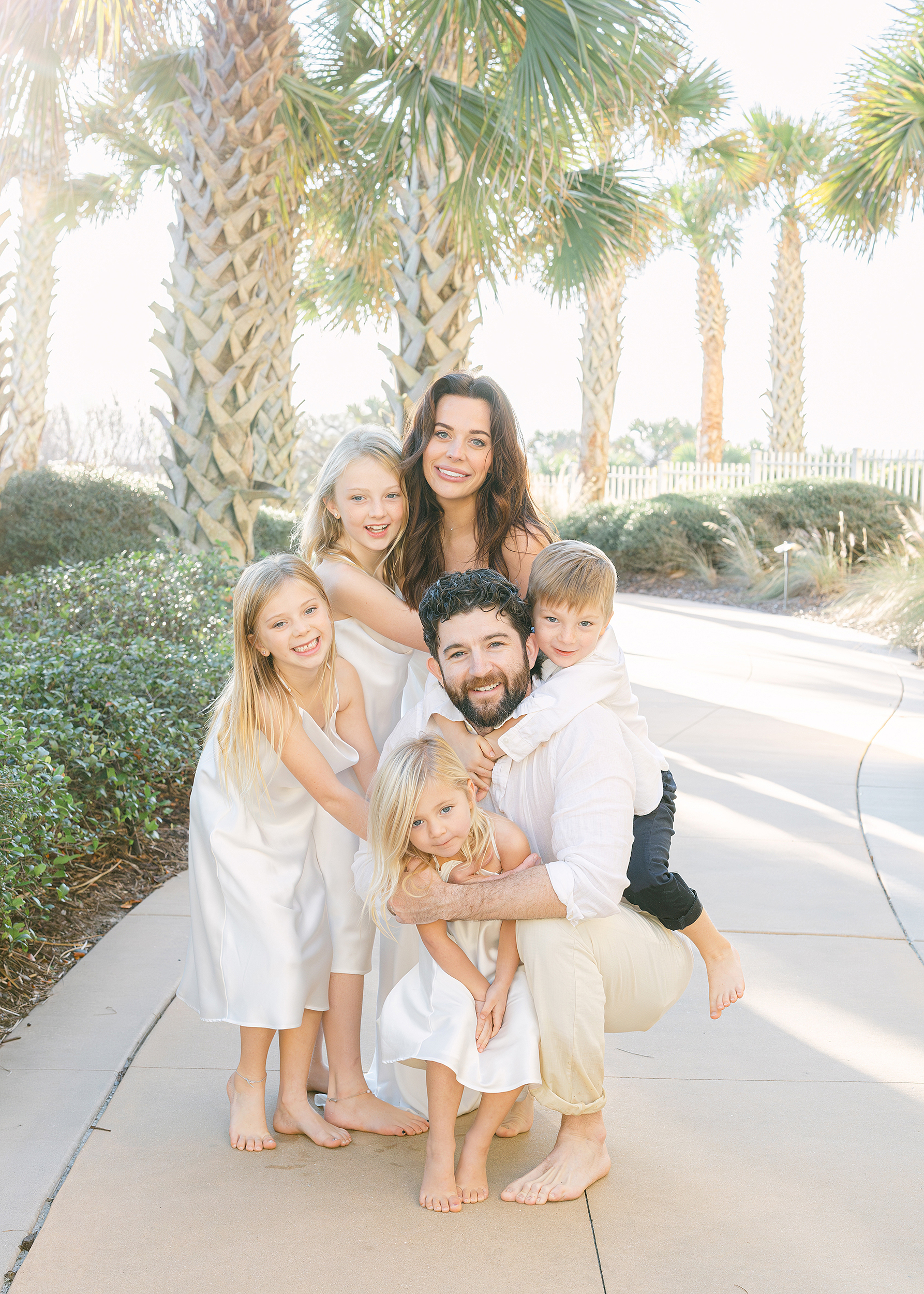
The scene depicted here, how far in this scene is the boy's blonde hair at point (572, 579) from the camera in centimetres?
246

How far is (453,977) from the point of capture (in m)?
2.35

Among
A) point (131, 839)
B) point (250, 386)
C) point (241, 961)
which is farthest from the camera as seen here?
point (250, 386)

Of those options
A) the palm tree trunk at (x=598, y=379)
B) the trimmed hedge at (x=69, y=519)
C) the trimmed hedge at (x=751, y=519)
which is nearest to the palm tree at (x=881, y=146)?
the trimmed hedge at (x=751, y=519)

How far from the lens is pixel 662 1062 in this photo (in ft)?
9.57

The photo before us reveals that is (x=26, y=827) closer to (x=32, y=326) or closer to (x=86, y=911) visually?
(x=86, y=911)

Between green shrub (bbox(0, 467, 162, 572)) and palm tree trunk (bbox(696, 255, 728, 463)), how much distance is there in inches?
769

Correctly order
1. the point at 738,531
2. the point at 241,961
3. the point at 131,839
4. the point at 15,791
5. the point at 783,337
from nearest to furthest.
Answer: the point at 241,961 < the point at 15,791 < the point at 131,839 < the point at 738,531 < the point at 783,337

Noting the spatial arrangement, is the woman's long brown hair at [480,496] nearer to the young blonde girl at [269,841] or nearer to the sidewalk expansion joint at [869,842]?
the young blonde girl at [269,841]

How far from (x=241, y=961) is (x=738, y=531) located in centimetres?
1350

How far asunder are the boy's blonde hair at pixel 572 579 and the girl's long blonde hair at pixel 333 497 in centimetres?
58

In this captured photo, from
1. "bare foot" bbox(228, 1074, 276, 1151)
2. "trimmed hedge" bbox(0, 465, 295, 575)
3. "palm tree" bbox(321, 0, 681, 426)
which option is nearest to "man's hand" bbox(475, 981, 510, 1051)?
"bare foot" bbox(228, 1074, 276, 1151)

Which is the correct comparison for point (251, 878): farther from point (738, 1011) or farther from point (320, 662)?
point (738, 1011)

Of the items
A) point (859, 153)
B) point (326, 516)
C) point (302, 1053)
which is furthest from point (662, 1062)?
point (859, 153)

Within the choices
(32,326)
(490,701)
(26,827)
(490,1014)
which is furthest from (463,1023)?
(32,326)
